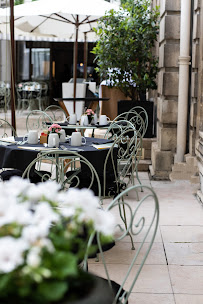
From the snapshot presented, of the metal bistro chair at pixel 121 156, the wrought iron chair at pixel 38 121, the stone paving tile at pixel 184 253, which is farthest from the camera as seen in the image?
the wrought iron chair at pixel 38 121

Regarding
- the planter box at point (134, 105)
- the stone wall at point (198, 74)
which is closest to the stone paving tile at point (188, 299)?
the stone wall at point (198, 74)

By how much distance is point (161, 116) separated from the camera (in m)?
7.23

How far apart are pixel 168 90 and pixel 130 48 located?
1413mm

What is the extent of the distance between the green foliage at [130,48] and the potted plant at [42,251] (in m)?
7.01

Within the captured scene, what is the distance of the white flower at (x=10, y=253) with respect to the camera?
1121 millimetres

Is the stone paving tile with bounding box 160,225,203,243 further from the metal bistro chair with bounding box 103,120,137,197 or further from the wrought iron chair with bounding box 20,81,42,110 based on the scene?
the wrought iron chair with bounding box 20,81,42,110

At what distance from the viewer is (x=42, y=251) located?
4.01 feet

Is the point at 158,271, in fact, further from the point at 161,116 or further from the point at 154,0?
the point at 154,0

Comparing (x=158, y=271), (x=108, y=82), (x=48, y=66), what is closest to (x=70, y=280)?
(x=158, y=271)

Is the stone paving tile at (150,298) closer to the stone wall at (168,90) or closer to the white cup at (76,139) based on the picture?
the white cup at (76,139)

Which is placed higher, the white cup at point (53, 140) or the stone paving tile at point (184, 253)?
the white cup at point (53, 140)

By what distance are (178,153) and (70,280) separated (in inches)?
229

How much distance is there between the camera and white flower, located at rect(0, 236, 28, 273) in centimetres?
112

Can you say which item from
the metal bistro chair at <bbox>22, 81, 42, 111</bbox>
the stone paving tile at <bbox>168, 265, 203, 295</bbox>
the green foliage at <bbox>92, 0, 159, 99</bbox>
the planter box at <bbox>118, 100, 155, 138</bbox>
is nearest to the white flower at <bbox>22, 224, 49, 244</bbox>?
the stone paving tile at <bbox>168, 265, 203, 295</bbox>
